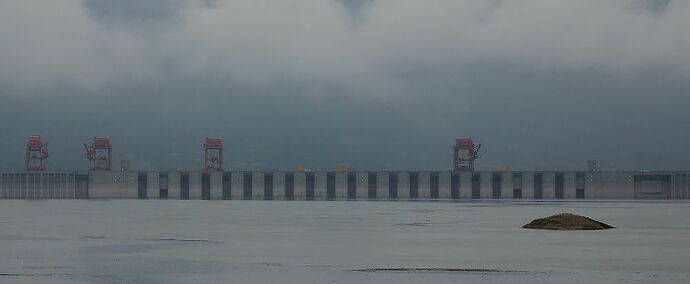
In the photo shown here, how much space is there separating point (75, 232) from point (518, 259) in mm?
31462

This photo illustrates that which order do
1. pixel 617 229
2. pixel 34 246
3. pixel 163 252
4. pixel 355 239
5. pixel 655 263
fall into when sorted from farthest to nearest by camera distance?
pixel 617 229, pixel 355 239, pixel 34 246, pixel 163 252, pixel 655 263

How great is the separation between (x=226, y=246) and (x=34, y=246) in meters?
8.68

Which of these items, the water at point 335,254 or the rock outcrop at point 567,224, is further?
the rock outcrop at point 567,224

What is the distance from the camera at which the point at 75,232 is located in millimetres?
66125

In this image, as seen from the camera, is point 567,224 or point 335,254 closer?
point 335,254

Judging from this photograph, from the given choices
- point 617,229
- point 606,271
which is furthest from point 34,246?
point 617,229

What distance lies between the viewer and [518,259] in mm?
43969

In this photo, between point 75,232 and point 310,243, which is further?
point 75,232

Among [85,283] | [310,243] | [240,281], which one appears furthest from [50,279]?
[310,243]

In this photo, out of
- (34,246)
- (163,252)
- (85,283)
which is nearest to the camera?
(85,283)

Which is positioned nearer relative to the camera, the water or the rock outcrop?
the water

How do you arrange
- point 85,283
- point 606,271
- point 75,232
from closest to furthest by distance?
point 85,283 < point 606,271 < point 75,232

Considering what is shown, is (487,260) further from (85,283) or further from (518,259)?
(85,283)

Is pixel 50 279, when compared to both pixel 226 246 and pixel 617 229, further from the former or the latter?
pixel 617 229
